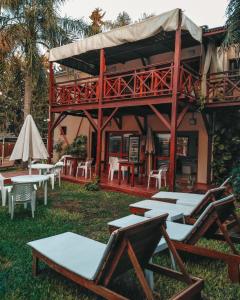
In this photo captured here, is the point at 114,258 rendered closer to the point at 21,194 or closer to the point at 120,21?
the point at 21,194

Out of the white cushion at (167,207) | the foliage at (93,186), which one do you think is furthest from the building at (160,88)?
the white cushion at (167,207)

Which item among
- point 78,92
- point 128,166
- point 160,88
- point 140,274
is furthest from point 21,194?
point 78,92

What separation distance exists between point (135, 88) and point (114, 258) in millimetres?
7845

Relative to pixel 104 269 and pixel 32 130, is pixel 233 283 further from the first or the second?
pixel 32 130

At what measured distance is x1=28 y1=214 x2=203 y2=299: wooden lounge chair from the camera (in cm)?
237

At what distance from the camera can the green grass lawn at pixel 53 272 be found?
122 inches

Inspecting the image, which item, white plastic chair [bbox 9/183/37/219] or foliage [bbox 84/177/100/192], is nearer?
white plastic chair [bbox 9/183/37/219]

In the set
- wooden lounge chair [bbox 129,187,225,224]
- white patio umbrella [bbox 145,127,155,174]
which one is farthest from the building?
wooden lounge chair [bbox 129,187,225,224]

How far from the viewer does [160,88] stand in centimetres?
1016

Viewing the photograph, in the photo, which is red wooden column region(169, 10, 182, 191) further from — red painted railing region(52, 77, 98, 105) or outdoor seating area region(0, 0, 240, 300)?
red painted railing region(52, 77, 98, 105)

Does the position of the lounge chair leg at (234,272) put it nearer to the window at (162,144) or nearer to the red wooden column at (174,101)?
the red wooden column at (174,101)

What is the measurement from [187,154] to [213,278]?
869cm

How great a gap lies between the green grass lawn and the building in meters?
3.09

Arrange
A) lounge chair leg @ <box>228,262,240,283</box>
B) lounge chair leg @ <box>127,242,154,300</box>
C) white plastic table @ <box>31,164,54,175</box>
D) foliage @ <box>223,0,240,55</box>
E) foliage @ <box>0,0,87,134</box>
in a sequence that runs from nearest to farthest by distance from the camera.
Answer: lounge chair leg @ <box>127,242,154,300</box> < lounge chair leg @ <box>228,262,240,283</box> < foliage @ <box>223,0,240,55</box> < white plastic table @ <box>31,164,54,175</box> < foliage @ <box>0,0,87,134</box>
